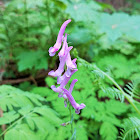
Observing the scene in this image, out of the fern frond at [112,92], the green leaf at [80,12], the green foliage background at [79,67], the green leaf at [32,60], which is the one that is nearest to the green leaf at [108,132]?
the green foliage background at [79,67]

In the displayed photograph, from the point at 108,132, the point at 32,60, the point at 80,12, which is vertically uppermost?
the point at 80,12

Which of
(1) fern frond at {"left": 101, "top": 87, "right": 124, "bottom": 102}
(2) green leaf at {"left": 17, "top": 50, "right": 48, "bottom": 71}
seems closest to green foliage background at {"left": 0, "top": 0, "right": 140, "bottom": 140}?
(2) green leaf at {"left": 17, "top": 50, "right": 48, "bottom": 71}

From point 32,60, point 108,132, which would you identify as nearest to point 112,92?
point 108,132

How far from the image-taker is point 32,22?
3.60 m

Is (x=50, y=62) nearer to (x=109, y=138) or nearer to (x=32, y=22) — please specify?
(x=32, y=22)

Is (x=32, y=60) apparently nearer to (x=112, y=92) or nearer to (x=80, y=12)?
(x=80, y=12)

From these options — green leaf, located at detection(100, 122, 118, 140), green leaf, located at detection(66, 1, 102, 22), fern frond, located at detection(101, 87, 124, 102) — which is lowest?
green leaf, located at detection(100, 122, 118, 140)

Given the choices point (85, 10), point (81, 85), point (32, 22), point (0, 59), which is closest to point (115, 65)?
point (81, 85)

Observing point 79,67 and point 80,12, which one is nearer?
point 79,67

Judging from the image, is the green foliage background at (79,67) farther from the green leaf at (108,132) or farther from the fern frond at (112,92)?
the fern frond at (112,92)

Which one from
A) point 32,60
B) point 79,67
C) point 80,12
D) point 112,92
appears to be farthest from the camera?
point 32,60

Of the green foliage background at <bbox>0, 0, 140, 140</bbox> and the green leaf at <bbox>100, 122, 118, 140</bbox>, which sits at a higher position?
the green foliage background at <bbox>0, 0, 140, 140</bbox>

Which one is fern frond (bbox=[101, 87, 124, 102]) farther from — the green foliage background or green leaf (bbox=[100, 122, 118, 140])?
green leaf (bbox=[100, 122, 118, 140])

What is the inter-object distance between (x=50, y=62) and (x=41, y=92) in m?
1.51
